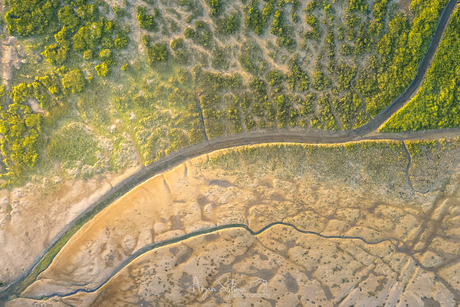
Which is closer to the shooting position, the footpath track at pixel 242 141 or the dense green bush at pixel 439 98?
the dense green bush at pixel 439 98

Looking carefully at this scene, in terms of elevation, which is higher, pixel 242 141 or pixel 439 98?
pixel 242 141

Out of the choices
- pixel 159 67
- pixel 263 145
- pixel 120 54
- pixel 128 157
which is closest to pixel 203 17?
pixel 159 67

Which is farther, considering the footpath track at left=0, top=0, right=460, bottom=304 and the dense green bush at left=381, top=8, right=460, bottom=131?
the footpath track at left=0, top=0, right=460, bottom=304

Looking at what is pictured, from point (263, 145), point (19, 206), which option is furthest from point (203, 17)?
point (19, 206)

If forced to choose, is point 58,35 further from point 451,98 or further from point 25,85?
point 451,98

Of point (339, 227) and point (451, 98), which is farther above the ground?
point (451, 98)

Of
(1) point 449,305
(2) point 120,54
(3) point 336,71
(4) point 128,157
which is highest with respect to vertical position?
(2) point 120,54

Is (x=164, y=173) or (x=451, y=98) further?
(x=164, y=173)

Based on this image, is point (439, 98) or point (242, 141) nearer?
point (439, 98)
